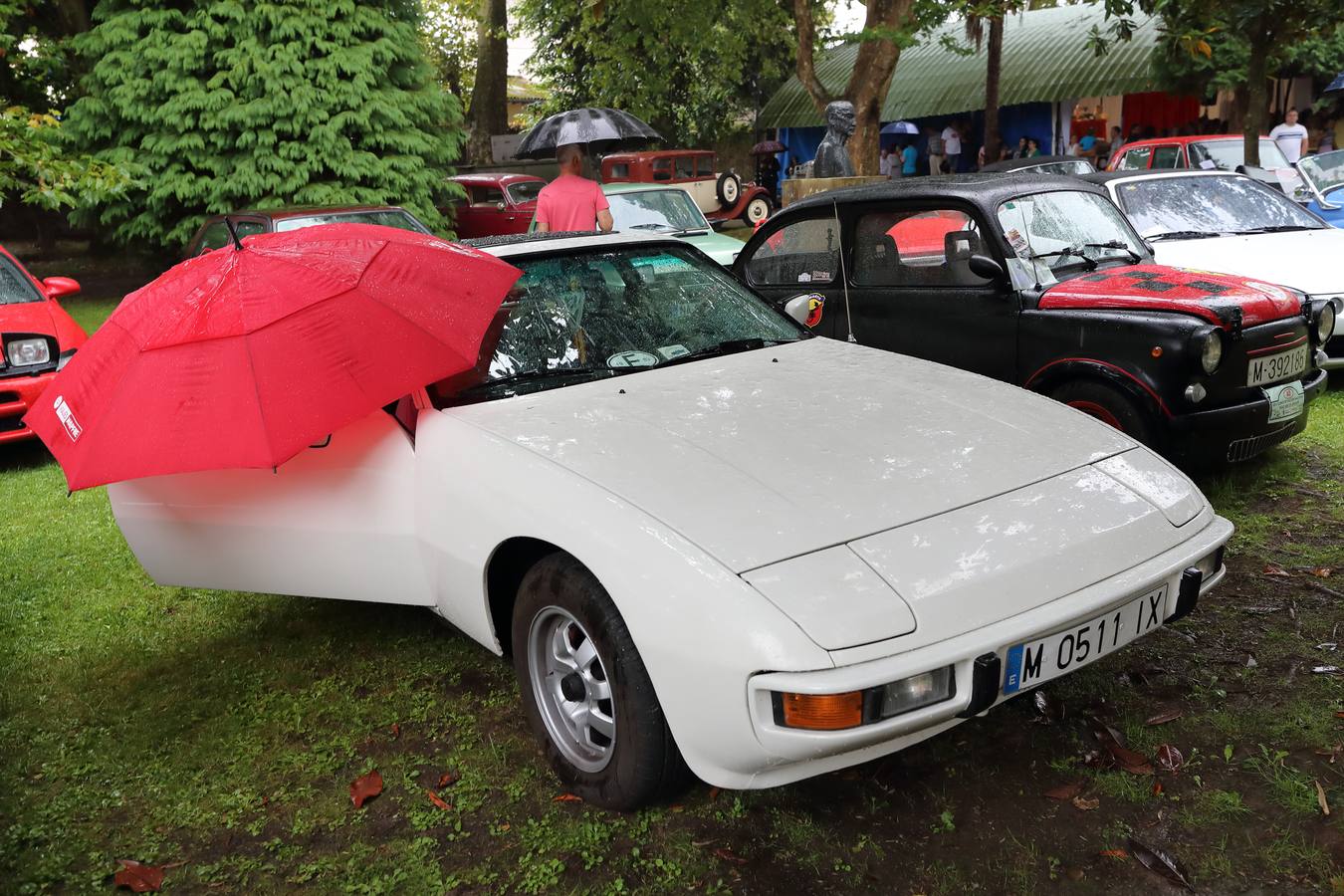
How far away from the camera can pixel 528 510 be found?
111 inches

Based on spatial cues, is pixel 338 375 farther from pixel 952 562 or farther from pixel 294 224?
pixel 294 224

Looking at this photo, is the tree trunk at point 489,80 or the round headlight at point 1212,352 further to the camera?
the tree trunk at point 489,80

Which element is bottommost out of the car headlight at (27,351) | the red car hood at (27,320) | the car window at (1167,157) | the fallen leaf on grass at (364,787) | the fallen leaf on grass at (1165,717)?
the fallen leaf on grass at (364,787)

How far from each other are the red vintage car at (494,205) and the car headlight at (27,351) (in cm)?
977

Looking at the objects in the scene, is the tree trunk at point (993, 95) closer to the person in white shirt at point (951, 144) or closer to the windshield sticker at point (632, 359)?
the person in white shirt at point (951, 144)

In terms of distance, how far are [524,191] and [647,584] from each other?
49.9 ft

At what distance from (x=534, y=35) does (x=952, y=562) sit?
31.3 m

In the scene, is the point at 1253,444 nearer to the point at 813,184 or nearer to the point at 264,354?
the point at 264,354

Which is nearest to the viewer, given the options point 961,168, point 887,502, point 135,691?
point 887,502

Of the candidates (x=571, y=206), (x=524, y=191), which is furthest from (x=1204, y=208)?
(x=524, y=191)

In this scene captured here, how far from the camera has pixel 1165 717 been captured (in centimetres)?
324

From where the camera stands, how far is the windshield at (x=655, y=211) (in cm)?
1050

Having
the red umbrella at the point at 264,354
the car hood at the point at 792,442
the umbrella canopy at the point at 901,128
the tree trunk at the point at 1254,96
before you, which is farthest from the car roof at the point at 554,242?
the umbrella canopy at the point at 901,128

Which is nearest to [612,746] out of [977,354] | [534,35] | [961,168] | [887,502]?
[887,502]
